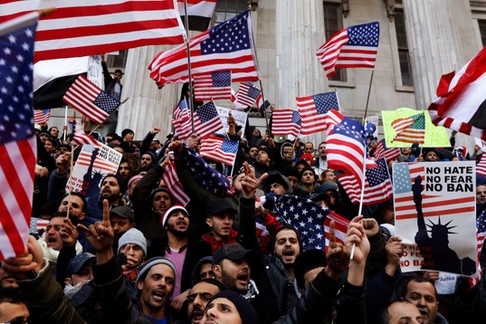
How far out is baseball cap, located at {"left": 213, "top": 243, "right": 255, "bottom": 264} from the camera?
4.26 m

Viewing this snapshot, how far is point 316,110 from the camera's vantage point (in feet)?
36.9

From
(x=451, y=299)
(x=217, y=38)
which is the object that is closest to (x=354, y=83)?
(x=217, y=38)

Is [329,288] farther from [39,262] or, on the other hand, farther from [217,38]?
[217,38]

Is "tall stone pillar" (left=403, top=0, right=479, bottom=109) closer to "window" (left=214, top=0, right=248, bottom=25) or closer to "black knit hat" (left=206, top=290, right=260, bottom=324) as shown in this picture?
"window" (left=214, top=0, right=248, bottom=25)

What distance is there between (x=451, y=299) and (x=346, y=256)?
2.02 m

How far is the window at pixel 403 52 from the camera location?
2416 cm

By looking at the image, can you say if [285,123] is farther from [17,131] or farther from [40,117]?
[17,131]

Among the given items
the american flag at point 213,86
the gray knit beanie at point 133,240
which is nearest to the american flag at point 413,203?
the gray knit beanie at point 133,240

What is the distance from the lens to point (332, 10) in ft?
81.6

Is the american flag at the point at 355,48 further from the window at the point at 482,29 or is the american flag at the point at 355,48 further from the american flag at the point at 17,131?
the window at the point at 482,29

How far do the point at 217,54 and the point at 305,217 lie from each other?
319 cm

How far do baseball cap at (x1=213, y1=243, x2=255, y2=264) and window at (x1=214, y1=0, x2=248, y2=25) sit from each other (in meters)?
20.5

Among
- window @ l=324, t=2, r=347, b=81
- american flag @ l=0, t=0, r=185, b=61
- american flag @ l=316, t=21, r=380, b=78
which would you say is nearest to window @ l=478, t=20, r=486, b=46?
window @ l=324, t=2, r=347, b=81

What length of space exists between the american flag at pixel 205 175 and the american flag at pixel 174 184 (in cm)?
33
